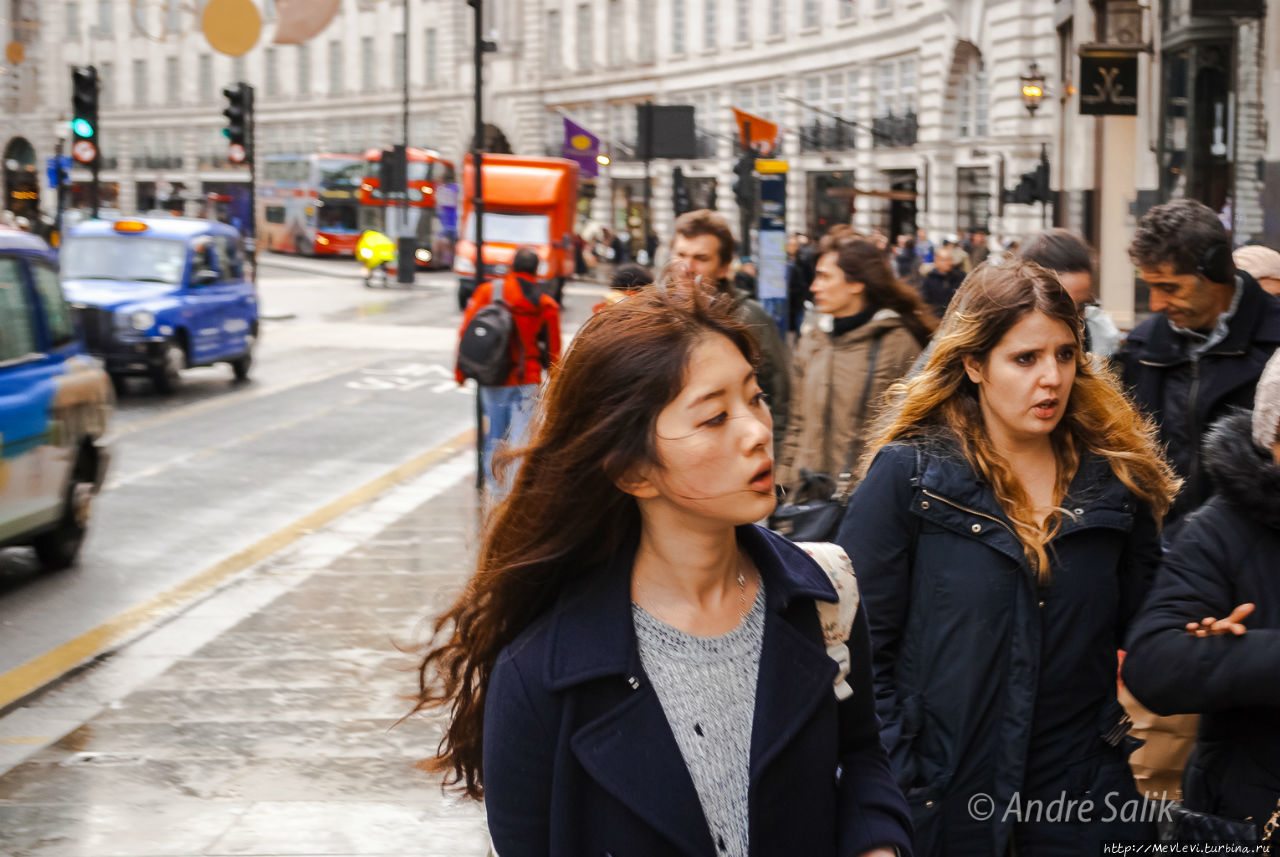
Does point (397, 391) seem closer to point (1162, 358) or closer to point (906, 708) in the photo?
point (1162, 358)

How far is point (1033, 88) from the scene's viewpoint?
29.9m

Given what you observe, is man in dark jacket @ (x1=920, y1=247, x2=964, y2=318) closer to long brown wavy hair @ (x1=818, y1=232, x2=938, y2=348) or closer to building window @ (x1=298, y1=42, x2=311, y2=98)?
long brown wavy hair @ (x1=818, y1=232, x2=938, y2=348)

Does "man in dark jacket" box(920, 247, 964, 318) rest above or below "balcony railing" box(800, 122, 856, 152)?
below

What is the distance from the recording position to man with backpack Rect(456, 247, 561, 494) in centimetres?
1019

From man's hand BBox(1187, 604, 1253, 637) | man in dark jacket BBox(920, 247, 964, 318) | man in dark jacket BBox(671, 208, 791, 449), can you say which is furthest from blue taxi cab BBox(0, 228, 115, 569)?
man in dark jacket BBox(920, 247, 964, 318)

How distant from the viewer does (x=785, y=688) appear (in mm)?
2166

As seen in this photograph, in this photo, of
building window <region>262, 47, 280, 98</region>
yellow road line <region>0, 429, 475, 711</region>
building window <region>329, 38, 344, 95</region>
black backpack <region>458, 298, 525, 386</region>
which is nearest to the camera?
yellow road line <region>0, 429, 475, 711</region>

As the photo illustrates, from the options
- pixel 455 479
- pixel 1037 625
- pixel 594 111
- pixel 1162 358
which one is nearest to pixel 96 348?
pixel 455 479

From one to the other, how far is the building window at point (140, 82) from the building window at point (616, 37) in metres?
28.5

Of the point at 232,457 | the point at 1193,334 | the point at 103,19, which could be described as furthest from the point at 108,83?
the point at 1193,334

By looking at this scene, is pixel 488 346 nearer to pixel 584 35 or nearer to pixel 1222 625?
pixel 1222 625

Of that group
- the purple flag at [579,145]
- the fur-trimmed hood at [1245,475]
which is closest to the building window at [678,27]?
the purple flag at [579,145]

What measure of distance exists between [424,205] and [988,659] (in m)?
49.5

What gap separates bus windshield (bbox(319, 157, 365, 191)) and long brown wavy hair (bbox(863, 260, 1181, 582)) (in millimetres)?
52670
